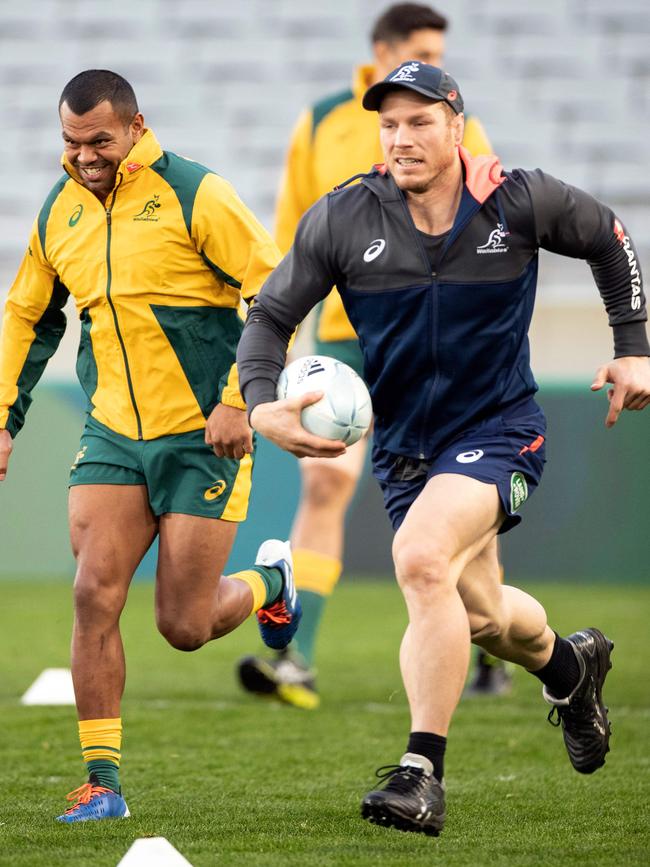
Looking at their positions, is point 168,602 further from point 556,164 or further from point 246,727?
point 556,164

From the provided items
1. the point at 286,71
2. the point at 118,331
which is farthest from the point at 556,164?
the point at 118,331

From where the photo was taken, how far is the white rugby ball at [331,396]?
3680 millimetres

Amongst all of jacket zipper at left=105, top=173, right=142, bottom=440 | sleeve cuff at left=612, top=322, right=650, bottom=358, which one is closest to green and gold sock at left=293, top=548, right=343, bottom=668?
jacket zipper at left=105, top=173, right=142, bottom=440

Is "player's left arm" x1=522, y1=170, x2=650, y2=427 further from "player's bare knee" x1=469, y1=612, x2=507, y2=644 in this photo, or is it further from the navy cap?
"player's bare knee" x1=469, y1=612, x2=507, y2=644

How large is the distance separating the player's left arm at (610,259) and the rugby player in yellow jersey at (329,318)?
95.1 inches

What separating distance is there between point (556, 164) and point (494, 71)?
3.76ft

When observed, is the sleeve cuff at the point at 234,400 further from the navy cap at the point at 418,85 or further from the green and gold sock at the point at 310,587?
the green and gold sock at the point at 310,587

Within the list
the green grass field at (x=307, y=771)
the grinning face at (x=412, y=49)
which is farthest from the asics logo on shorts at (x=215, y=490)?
the grinning face at (x=412, y=49)

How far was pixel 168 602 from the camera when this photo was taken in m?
4.50

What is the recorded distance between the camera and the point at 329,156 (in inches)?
267

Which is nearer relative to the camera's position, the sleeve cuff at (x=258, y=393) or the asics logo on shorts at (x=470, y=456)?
the sleeve cuff at (x=258, y=393)

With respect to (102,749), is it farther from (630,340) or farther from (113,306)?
(630,340)

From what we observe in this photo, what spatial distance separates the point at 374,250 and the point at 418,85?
446 millimetres

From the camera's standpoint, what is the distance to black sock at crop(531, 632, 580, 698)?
14.5 ft
